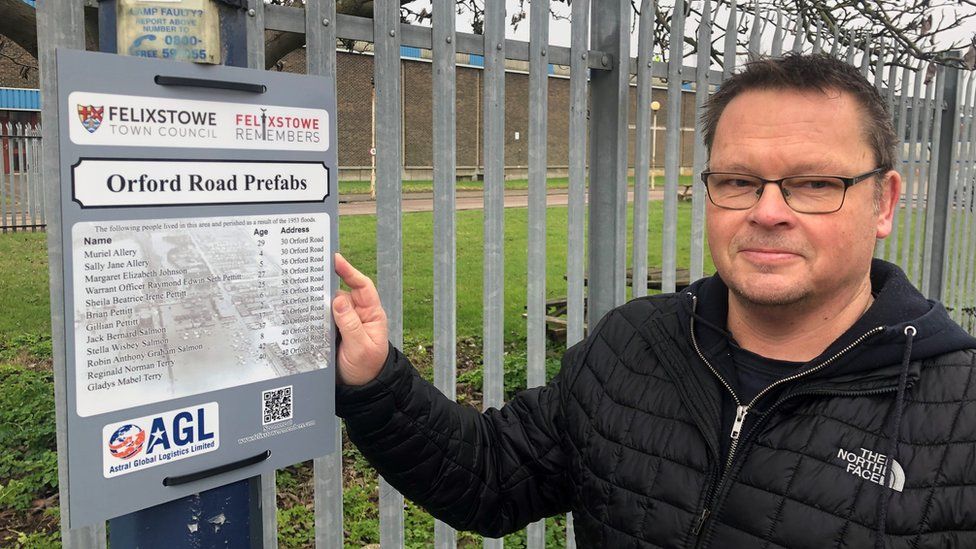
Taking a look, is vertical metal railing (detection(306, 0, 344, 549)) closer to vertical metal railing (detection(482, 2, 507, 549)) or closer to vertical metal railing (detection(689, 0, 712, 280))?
vertical metal railing (detection(482, 2, 507, 549))

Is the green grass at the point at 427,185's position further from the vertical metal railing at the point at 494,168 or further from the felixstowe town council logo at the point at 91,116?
the felixstowe town council logo at the point at 91,116

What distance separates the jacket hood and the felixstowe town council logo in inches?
54.9

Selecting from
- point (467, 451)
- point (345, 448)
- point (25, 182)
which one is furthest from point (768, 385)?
point (25, 182)

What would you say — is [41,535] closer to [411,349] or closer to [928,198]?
[411,349]

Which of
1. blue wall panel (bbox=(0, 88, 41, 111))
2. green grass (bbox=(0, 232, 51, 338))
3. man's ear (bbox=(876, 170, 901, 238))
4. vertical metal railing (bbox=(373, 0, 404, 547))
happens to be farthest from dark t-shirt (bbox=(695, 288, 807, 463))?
blue wall panel (bbox=(0, 88, 41, 111))

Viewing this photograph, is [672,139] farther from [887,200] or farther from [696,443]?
[696,443]

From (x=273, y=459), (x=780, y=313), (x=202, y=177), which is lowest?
(x=273, y=459)

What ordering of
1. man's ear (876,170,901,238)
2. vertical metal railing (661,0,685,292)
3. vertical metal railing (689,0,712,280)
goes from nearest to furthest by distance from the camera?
1. man's ear (876,170,901,238)
2. vertical metal railing (661,0,685,292)
3. vertical metal railing (689,0,712,280)

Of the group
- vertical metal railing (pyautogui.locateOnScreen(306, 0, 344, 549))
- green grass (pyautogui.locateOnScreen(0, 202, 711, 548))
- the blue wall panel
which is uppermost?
the blue wall panel

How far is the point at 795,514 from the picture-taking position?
1543 millimetres

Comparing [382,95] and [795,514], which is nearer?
[795,514]

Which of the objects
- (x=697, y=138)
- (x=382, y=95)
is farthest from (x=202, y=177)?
(x=697, y=138)

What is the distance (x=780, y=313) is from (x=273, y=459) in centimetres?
110

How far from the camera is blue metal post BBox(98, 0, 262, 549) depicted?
1392 mm
